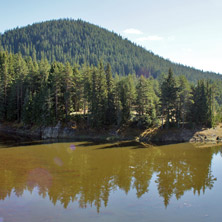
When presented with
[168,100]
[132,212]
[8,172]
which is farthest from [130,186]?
[168,100]

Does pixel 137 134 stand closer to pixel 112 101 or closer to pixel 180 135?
pixel 180 135

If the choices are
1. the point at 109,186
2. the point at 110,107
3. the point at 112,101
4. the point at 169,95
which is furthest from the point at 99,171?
the point at 169,95

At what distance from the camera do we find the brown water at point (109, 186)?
17.1 m

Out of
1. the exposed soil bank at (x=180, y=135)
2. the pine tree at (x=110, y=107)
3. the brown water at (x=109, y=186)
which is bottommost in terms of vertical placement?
the brown water at (x=109, y=186)

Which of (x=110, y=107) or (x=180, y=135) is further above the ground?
(x=110, y=107)

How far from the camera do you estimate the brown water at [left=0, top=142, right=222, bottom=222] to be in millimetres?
17109

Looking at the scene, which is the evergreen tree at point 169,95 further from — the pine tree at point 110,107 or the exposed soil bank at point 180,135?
the pine tree at point 110,107

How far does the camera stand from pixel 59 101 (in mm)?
59594

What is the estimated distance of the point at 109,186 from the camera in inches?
896

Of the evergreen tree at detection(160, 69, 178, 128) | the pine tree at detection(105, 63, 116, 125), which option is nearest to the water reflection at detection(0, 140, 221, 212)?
the pine tree at detection(105, 63, 116, 125)

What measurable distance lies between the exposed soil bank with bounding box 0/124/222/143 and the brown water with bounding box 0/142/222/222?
14045mm

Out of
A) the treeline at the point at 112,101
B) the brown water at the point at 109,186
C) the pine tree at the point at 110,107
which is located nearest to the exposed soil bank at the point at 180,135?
the treeline at the point at 112,101

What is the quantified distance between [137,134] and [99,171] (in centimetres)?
2738

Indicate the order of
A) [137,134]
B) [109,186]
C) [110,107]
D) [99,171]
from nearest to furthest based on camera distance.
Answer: [109,186] < [99,171] < [137,134] < [110,107]
